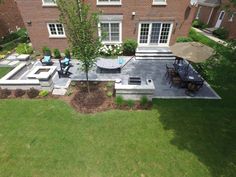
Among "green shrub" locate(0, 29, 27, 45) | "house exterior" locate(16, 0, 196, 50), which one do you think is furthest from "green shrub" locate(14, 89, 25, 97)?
"green shrub" locate(0, 29, 27, 45)

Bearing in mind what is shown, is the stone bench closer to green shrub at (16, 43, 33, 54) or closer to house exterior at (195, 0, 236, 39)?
green shrub at (16, 43, 33, 54)

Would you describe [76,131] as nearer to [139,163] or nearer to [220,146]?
[139,163]

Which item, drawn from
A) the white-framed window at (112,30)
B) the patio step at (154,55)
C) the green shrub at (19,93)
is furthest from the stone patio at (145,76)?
the white-framed window at (112,30)

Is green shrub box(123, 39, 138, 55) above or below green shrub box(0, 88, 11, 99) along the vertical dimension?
above

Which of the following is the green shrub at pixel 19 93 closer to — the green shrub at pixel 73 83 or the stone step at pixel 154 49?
the green shrub at pixel 73 83

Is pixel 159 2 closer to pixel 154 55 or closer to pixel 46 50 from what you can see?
pixel 154 55

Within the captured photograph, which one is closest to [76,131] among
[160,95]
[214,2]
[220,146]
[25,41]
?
[160,95]
